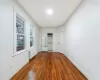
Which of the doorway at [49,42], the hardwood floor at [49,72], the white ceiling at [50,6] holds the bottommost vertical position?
the hardwood floor at [49,72]

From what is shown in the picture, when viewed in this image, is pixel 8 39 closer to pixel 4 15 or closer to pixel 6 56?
pixel 6 56

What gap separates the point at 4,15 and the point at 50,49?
798 cm

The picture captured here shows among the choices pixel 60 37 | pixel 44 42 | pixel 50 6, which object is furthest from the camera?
pixel 44 42

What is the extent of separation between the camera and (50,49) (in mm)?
9938

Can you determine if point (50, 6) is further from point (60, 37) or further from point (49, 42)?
point (49, 42)

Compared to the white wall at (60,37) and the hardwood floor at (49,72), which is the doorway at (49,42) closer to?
the white wall at (60,37)

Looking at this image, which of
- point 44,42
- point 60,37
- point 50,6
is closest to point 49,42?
point 44,42

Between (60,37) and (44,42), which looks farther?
(44,42)

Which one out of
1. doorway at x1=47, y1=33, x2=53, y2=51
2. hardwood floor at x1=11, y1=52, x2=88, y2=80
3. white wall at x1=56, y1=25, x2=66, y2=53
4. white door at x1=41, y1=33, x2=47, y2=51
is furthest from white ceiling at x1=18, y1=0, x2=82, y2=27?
doorway at x1=47, y1=33, x2=53, y2=51

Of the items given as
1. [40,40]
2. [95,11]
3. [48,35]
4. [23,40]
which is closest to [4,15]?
[23,40]

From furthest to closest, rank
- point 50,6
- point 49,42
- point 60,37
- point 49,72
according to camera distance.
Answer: point 49,42 → point 60,37 → point 50,6 → point 49,72

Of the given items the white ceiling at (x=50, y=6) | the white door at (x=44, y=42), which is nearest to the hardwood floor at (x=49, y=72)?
the white ceiling at (x=50, y=6)

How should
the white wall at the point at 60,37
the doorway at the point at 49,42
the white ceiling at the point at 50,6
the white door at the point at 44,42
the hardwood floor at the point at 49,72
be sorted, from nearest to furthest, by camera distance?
the hardwood floor at the point at 49,72
the white ceiling at the point at 50,6
the white wall at the point at 60,37
the white door at the point at 44,42
the doorway at the point at 49,42

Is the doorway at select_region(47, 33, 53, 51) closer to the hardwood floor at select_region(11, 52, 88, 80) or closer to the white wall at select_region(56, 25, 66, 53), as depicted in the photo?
the white wall at select_region(56, 25, 66, 53)
